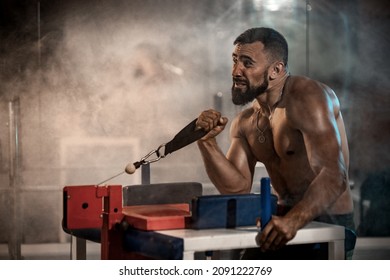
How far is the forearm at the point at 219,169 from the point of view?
219 cm

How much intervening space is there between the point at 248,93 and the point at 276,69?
0.37 feet

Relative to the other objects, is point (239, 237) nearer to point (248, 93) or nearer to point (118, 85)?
point (248, 93)

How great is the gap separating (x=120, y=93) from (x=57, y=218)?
1.43 feet

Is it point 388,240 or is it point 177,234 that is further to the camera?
point 388,240

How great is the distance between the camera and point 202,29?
2277mm

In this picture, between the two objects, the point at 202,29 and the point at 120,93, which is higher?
the point at 202,29

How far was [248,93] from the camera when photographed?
220 cm

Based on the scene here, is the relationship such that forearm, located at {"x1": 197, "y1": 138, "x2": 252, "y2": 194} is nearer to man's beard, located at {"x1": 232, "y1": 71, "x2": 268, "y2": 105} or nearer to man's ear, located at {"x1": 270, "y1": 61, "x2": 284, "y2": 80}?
man's beard, located at {"x1": 232, "y1": 71, "x2": 268, "y2": 105}

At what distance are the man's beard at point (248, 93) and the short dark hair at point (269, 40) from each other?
0.08m

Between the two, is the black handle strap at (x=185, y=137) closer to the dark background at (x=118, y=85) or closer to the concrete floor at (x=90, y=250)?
the dark background at (x=118, y=85)

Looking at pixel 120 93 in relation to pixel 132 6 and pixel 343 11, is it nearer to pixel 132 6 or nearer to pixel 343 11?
pixel 132 6

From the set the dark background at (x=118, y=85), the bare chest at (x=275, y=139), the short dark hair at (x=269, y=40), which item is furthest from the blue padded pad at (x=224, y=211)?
the short dark hair at (x=269, y=40)

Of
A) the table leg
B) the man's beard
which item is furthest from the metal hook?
the table leg

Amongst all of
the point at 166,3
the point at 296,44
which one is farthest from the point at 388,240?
the point at 166,3
